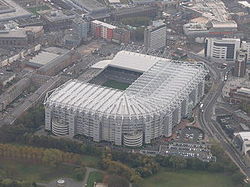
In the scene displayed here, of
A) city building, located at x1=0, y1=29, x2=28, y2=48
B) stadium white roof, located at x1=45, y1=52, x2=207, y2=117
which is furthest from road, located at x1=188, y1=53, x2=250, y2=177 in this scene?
city building, located at x1=0, y1=29, x2=28, y2=48

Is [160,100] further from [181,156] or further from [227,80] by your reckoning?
[227,80]

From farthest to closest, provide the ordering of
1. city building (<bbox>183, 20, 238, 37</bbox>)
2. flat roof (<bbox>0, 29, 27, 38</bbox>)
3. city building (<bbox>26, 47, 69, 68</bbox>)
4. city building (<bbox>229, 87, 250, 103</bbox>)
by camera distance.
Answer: city building (<bbox>183, 20, 238, 37</bbox>) < flat roof (<bbox>0, 29, 27, 38</bbox>) < city building (<bbox>26, 47, 69, 68</bbox>) < city building (<bbox>229, 87, 250, 103</bbox>)

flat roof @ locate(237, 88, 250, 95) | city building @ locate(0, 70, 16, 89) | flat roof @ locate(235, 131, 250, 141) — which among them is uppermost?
flat roof @ locate(237, 88, 250, 95)

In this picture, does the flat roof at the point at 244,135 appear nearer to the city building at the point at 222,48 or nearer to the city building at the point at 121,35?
the city building at the point at 222,48

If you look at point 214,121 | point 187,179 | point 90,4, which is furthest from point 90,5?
point 187,179

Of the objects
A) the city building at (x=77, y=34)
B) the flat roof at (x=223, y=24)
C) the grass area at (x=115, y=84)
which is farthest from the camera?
the flat roof at (x=223, y=24)

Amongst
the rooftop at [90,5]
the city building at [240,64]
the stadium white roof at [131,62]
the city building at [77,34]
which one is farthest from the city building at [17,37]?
the city building at [240,64]

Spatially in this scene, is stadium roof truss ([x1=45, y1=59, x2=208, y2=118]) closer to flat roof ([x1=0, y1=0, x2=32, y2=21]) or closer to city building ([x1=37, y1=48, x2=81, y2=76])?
city building ([x1=37, y1=48, x2=81, y2=76])

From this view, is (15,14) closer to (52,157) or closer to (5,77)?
(5,77)
